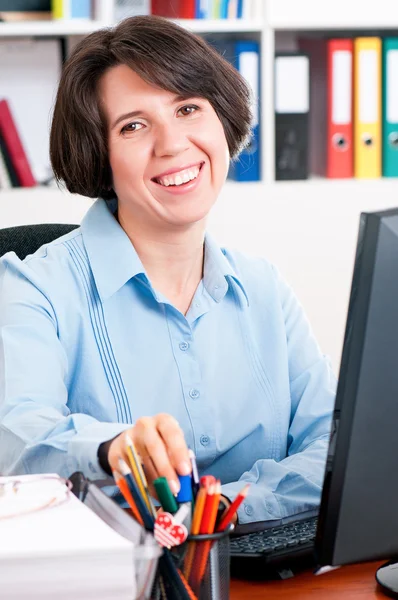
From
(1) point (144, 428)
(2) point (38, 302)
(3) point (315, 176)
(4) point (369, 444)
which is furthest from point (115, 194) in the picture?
(3) point (315, 176)

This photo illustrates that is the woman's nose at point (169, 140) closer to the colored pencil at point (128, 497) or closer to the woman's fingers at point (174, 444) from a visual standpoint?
the woman's fingers at point (174, 444)

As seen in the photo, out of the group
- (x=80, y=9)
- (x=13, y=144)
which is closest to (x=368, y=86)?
(x=80, y=9)

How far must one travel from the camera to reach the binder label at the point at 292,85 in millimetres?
2740

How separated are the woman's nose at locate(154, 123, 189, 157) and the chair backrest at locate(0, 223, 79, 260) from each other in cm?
Answer: 36

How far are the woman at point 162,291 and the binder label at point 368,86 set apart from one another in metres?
1.27

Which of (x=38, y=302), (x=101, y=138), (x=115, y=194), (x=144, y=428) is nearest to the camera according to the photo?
(x=144, y=428)

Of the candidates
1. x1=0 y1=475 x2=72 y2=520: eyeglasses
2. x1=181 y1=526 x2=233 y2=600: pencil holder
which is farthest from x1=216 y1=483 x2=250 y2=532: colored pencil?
x1=0 y1=475 x2=72 y2=520: eyeglasses

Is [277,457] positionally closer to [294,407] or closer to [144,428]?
[294,407]

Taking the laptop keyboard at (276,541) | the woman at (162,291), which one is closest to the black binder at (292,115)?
the woman at (162,291)

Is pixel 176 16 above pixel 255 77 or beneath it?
above

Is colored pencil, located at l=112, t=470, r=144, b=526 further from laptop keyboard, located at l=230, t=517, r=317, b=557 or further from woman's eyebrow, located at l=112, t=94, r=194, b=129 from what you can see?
woman's eyebrow, located at l=112, t=94, r=194, b=129

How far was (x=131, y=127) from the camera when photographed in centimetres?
149

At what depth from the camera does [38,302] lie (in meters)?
1.39

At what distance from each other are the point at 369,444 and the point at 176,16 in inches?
85.6
